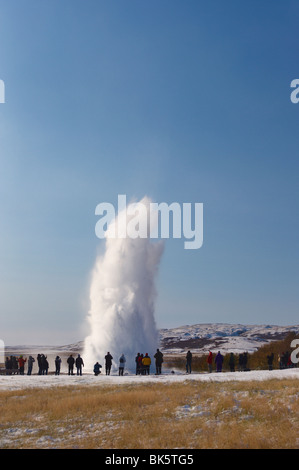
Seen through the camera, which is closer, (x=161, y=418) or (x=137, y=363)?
(x=161, y=418)

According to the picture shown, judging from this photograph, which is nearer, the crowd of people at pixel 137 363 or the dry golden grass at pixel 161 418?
the dry golden grass at pixel 161 418

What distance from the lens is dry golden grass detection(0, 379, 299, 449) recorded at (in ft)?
38.2

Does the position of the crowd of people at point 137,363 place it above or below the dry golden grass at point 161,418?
below

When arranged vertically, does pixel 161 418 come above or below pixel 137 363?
above

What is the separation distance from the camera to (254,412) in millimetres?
14188

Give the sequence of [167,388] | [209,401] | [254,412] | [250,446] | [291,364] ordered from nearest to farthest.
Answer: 1. [250,446]
2. [254,412]
3. [209,401]
4. [167,388]
5. [291,364]

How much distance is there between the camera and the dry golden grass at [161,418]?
11641 mm

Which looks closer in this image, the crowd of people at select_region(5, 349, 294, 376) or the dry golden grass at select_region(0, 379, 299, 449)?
the dry golden grass at select_region(0, 379, 299, 449)

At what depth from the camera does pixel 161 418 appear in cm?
1446

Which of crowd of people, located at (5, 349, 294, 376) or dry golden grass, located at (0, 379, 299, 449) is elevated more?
dry golden grass, located at (0, 379, 299, 449)
